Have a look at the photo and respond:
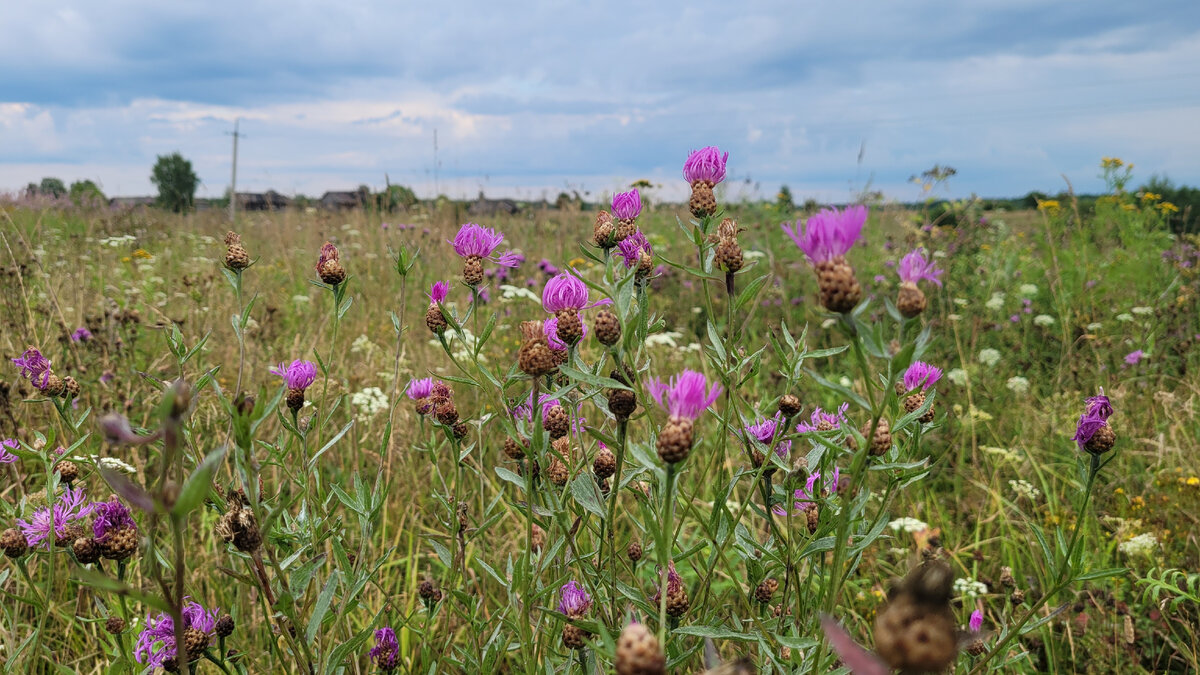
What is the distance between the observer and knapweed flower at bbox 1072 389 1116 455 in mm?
1017

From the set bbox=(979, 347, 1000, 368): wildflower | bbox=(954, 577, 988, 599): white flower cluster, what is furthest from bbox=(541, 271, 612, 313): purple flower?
bbox=(979, 347, 1000, 368): wildflower

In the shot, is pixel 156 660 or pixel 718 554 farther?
pixel 156 660

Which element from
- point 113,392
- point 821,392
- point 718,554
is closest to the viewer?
point 718,554

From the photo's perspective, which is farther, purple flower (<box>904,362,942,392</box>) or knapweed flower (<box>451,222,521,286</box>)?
knapweed flower (<box>451,222,521,286</box>)

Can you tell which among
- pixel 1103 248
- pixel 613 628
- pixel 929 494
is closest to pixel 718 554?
pixel 613 628

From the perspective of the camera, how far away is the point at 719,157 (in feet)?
4.00

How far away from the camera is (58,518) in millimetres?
1270

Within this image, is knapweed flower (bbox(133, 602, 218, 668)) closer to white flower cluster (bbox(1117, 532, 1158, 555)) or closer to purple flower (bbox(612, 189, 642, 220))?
purple flower (bbox(612, 189, 642, 220))

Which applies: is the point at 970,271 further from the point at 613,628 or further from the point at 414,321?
the point at 613,628

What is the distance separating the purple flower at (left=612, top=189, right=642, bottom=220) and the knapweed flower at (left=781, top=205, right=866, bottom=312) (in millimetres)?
497

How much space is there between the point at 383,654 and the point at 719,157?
3.36 ft

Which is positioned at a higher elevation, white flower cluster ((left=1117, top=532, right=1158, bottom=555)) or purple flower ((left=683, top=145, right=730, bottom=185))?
purple flower ((left=683, top=145, right=730, bottom=185))

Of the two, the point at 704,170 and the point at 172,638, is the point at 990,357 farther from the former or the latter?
the point at 172,638

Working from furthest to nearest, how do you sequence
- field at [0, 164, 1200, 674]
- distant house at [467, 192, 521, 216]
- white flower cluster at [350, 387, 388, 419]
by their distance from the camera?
distant house at [467, 192, 521, 216], white flower cluster at [350, 387, 388, 419], field at [0, 164, 1200, 674]
